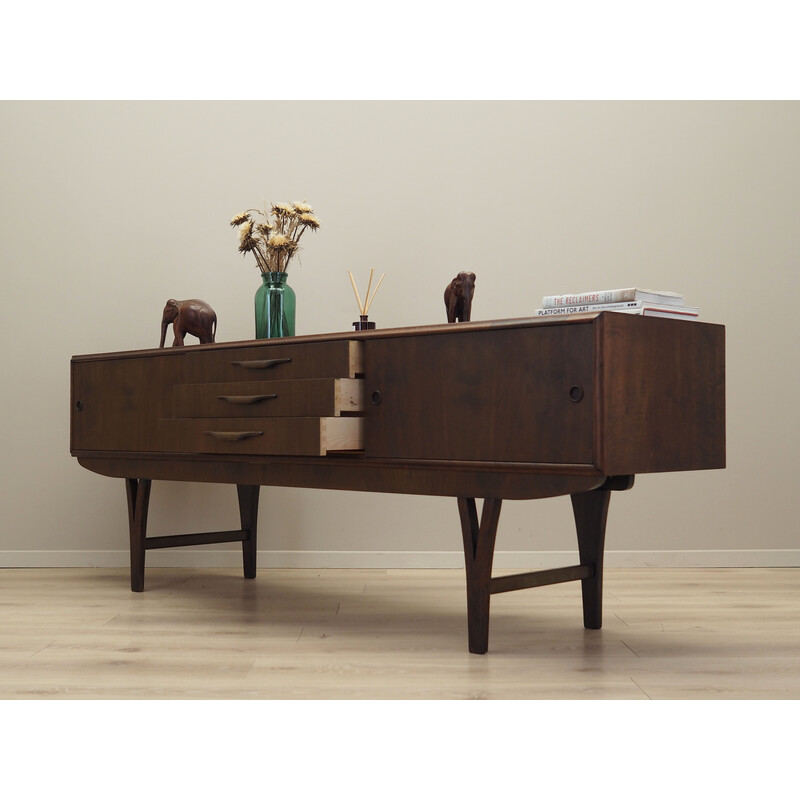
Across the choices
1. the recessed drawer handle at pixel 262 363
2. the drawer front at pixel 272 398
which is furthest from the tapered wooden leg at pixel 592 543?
the recessed drawer handle at pixel 262 363

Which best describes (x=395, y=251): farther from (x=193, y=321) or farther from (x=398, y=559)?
(x=398, y=559)

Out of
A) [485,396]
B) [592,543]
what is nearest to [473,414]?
[485,396]

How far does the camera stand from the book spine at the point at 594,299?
1.75 meters

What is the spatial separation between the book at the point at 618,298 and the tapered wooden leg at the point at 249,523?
133 cm

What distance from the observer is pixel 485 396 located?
178 cm

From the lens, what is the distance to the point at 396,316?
9.96ft

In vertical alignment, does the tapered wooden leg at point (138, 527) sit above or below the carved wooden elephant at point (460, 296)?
below

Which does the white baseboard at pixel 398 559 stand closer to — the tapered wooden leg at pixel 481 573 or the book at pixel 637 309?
the tapered wooden leg at pixel 481 573

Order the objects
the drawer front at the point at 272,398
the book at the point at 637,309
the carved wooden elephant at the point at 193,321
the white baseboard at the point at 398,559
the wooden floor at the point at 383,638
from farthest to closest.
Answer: the white baseboard at the point at 398,559, the carved wooden elephant at the point at 193,321, the drawer front at the point at 272,398, the book at the point at 637,309, the wooden floor at the point at 383,638

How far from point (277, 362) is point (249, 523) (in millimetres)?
936

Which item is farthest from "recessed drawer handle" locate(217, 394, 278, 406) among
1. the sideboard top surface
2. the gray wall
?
the gray wall

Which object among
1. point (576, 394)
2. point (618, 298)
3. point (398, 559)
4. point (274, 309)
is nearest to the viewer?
point (576, 394)

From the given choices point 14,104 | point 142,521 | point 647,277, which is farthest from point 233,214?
point 647,277

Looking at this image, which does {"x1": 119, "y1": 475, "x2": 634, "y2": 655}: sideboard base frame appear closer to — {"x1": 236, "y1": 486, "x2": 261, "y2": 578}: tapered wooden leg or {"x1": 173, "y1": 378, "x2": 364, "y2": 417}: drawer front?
{"x1": 236, "y1": 486, "x2": 261, "y2": 578}: tapered wooden leg
